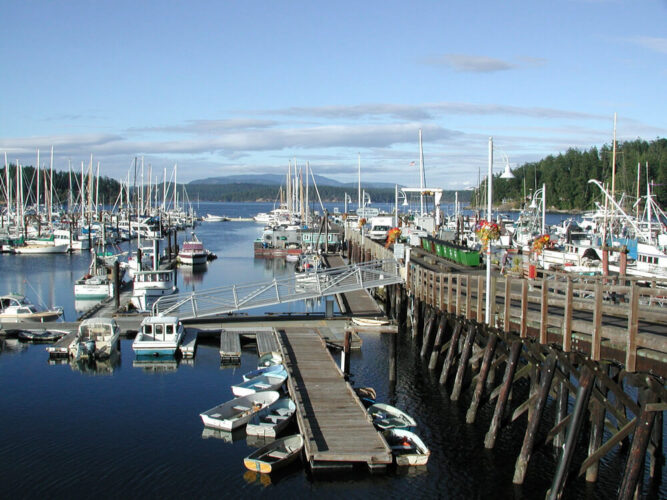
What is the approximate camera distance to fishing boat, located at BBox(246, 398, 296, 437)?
23.2 meters

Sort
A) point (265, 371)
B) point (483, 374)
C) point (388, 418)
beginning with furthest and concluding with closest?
point (265, 371)
point (483, 374)
point (388, 418)

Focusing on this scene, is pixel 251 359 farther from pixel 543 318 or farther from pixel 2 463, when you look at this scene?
pixel 543 318

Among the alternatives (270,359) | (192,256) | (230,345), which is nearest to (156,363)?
(230,345)

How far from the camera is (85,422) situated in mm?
24844

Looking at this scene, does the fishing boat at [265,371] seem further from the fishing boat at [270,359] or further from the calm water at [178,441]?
the fishing boat at [270,359]

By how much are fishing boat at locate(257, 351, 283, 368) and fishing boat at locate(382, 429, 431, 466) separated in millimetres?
9613

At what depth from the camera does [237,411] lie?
2452 centimetres

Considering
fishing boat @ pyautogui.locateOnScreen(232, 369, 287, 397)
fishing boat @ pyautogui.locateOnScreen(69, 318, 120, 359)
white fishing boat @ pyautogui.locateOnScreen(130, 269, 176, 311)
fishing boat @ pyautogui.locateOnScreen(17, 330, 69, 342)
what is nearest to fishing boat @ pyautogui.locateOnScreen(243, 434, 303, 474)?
fishing boat @ pyautogui.locateOnScreen(232, 369, 287, 397)

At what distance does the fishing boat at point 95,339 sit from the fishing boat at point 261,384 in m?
9.73

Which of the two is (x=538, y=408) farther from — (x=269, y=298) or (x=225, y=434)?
(x=269, y=298)

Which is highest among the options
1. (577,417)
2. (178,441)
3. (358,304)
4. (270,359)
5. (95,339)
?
(577,417)

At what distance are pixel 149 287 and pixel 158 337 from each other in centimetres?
1405

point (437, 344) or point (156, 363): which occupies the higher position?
point (437, 344)

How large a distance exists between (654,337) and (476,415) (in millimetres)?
10028
